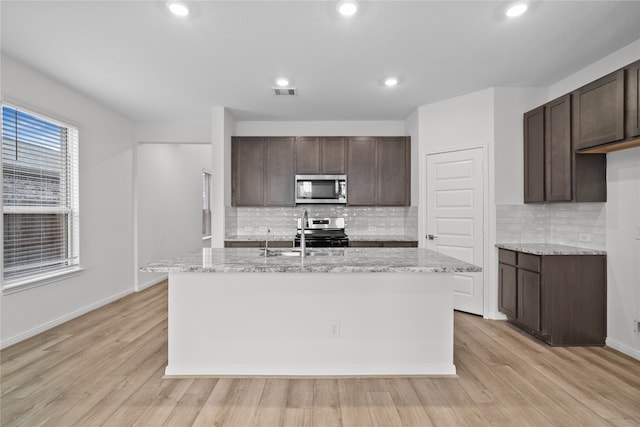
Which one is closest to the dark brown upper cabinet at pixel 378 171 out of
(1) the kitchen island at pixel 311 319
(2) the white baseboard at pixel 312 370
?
(1) the kitchen island at pixel 311 319

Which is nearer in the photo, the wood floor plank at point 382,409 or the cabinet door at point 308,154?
the wood floor plank at point 382,409

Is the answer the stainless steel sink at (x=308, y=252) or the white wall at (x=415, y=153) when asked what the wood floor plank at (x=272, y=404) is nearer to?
the stainless steel sink at (x=308, y=252)

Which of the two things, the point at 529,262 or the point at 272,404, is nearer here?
the point at 272,404

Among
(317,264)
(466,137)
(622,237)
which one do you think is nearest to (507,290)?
(622,237)

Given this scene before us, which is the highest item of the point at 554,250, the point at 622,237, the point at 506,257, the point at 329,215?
the point at 329,215

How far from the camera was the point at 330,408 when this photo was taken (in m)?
2.08

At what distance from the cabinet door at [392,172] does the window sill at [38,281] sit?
4.00 meters

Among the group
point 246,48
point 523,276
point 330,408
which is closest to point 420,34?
point 246,48

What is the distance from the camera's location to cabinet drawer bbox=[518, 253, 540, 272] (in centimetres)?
315

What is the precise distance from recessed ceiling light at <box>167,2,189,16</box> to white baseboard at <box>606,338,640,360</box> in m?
4.49

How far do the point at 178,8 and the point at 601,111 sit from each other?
11.5 ft

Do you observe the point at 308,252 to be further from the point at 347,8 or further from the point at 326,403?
the point at 347,8

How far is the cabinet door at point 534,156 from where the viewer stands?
352 centimetres

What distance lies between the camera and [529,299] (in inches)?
128
